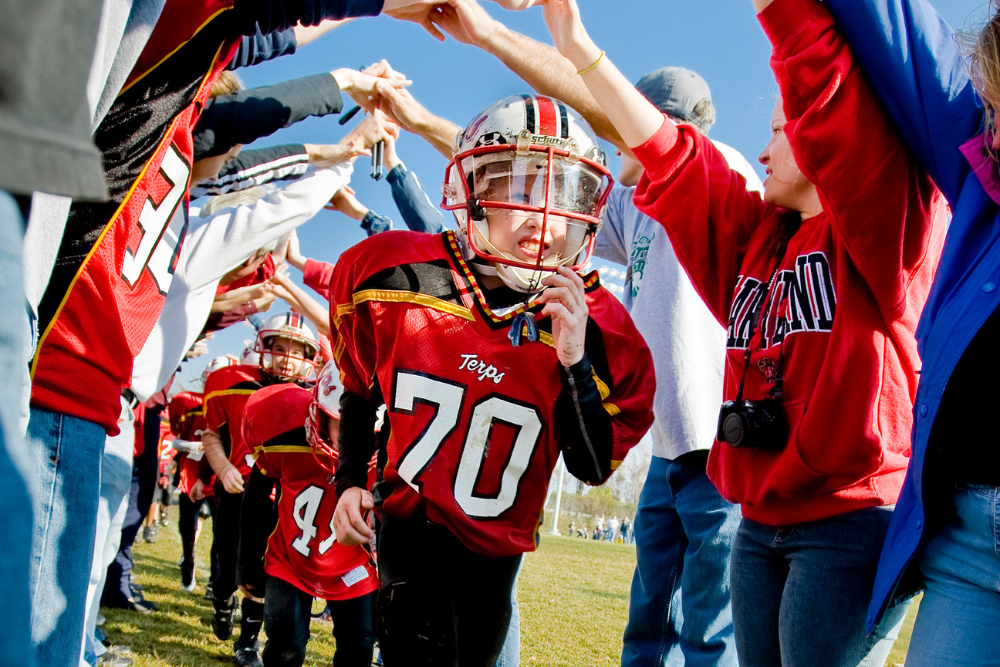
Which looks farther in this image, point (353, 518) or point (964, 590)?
point (353, 518)

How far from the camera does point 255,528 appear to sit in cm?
505

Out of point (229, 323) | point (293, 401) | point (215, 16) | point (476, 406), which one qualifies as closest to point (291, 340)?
point (229, 323)

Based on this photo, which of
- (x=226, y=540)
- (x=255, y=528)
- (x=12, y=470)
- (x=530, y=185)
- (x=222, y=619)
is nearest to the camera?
(x=12, y=470)

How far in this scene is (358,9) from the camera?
1.94 meters

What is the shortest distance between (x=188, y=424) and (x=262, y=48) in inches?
273

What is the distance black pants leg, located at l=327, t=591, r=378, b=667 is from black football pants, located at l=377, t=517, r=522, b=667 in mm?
2041

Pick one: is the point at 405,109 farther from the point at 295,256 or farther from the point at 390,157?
the point at 295,256

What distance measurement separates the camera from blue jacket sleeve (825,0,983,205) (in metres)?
1.68

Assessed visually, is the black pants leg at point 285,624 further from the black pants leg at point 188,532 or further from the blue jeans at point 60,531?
the black pants leg at point 188,532

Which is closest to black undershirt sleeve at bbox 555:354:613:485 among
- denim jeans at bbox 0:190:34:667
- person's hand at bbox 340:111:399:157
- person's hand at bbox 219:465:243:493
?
denim jeans at bbox 0:190:34:667

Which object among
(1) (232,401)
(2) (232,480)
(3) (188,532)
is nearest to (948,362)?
(2) (232,480)

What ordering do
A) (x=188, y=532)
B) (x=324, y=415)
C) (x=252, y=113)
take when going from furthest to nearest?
(x=188, y=532) < (x=324, y=415) < (x=252, y=113)

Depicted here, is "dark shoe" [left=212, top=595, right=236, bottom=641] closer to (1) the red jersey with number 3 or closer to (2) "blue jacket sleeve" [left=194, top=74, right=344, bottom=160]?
(1) the red jersey with number 3

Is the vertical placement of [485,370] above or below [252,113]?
below
